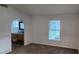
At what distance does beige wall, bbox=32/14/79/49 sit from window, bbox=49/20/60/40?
22 centimetres

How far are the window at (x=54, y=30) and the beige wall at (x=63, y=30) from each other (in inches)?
8.9

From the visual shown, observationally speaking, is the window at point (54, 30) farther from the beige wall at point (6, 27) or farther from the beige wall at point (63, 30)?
the beige wall at point (6, 27)

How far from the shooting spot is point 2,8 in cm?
495

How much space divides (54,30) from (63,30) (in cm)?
58

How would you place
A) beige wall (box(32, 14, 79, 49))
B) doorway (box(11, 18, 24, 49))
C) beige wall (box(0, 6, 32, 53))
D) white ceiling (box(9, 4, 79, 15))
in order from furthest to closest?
doorway (box(11, 18, 24, 49)) → beige wall (box(32, 14, 79, 49)) → beige wall (box(0, 6, 32, 53)) → white ceiling (box(9, 4, 79, 15))

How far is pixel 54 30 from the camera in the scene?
264 inches

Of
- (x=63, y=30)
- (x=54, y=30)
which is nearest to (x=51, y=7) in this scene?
(x=63, y=30)

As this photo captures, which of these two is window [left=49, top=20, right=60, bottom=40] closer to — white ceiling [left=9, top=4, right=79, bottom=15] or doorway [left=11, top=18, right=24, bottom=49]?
white ceiling [left=9, top=4, right=79, bottom=15]

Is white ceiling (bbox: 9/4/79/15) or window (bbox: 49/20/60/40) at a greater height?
white ceiling (bbox: 9/4/79/15)

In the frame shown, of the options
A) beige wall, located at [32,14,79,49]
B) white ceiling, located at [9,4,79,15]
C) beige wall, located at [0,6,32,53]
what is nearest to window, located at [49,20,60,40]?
beige wall, located at [32,14,79,49]

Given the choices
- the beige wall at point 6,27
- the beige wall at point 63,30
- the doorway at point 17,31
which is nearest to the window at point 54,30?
the beige wall at point 63,30

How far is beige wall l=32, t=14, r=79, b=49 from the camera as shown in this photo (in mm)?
6024

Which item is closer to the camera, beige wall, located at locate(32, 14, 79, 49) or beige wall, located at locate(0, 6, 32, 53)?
beige wall, located at locate(0, 6, 32, 53)

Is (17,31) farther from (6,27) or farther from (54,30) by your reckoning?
(6,27)
